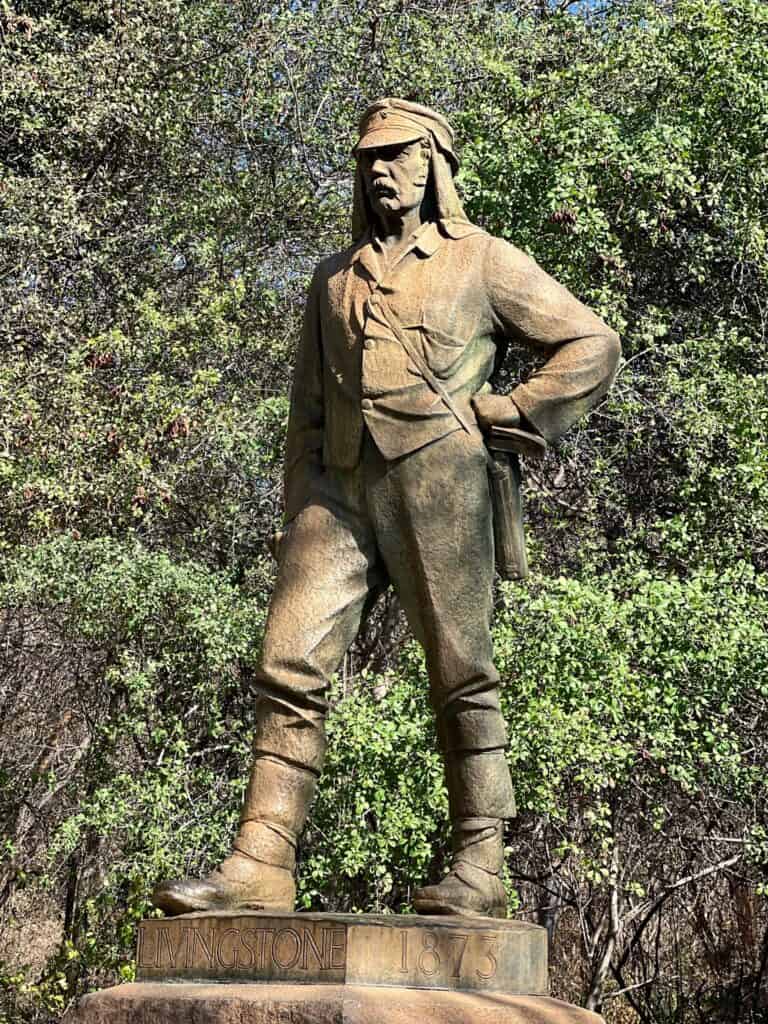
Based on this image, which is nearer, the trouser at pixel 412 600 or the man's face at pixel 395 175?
→ the trouser at pixel 412 600

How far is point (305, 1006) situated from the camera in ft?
13.1

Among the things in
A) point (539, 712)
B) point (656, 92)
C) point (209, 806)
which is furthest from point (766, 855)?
point (656, 92)

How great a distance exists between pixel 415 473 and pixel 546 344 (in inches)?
24.3

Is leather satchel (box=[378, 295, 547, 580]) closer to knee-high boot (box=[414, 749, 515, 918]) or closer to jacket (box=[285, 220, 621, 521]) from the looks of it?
jacket (box=[285, 220, 621, 521])

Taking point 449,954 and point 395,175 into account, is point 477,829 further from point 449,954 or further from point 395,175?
point 395,175

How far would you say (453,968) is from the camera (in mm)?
4258

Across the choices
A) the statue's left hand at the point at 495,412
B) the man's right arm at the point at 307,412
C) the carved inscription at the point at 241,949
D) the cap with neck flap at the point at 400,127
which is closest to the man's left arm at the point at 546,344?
the statue's left hand at the point at 495,412

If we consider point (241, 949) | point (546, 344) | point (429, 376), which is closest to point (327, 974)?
point (241, 949)

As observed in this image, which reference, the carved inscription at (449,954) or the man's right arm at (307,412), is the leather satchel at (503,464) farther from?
the carved inscription at (449,954)

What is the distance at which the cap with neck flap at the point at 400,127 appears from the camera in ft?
16.7

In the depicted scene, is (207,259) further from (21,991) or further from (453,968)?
(453,968)

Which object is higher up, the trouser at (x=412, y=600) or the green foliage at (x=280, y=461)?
the green foliage at (x=280, y=461)

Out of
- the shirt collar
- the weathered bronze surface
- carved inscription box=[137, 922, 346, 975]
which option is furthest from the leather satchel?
carved inscription box=[137, 922, 346, 975]

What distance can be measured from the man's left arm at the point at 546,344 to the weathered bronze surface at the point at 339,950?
1.58 meters
